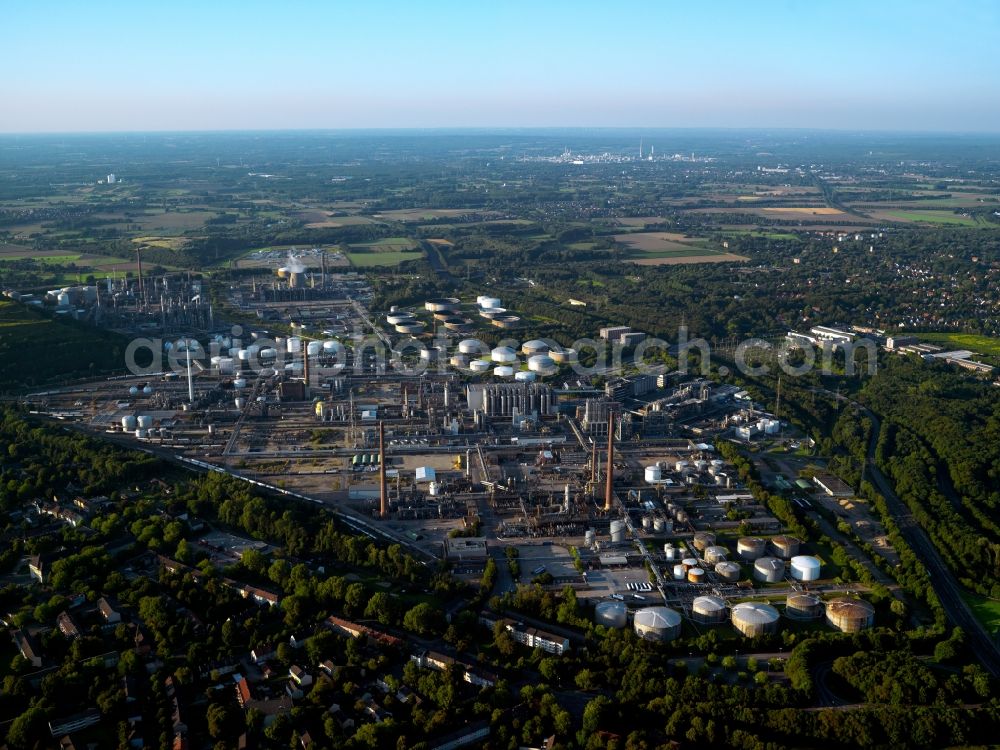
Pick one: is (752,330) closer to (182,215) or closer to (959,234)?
(959,234)

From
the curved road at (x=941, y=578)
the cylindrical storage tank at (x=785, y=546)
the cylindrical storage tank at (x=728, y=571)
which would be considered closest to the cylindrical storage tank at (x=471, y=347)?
the curved road at (x=941, y=578)

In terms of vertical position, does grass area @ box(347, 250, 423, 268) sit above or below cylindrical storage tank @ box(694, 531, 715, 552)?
above

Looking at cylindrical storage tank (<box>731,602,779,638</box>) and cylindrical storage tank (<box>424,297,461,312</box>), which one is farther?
cylindrical storage tank (<box>424,297,461,312</box>)

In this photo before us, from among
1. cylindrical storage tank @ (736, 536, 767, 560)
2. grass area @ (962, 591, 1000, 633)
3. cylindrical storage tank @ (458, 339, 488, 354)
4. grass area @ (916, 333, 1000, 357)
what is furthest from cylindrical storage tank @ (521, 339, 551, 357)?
grass area @ (962, 591, 1000, 633)

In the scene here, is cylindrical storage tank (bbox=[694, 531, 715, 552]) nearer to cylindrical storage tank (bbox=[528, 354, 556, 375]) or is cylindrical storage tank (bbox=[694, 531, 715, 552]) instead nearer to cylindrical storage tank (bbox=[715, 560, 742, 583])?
cylindrical storage tank (bbox=[715, 560, 742, 583])

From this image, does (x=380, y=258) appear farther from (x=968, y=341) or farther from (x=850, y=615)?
(x=850, y=615)

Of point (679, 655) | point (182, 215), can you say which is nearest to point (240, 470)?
point (679, 655)

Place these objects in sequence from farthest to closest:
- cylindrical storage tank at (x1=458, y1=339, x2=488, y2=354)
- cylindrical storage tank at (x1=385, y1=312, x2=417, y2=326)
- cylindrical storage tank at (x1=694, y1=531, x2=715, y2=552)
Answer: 1. cylindrical storage tank at (x1=385, y1=312, x2=417, y2=326)
2. cylindrical storage tank at (x1=458, y1=339, x2=488, y2=354)
3. cylindrical storage tank at (x1=694, y1=531, x2=715, y2=552)
